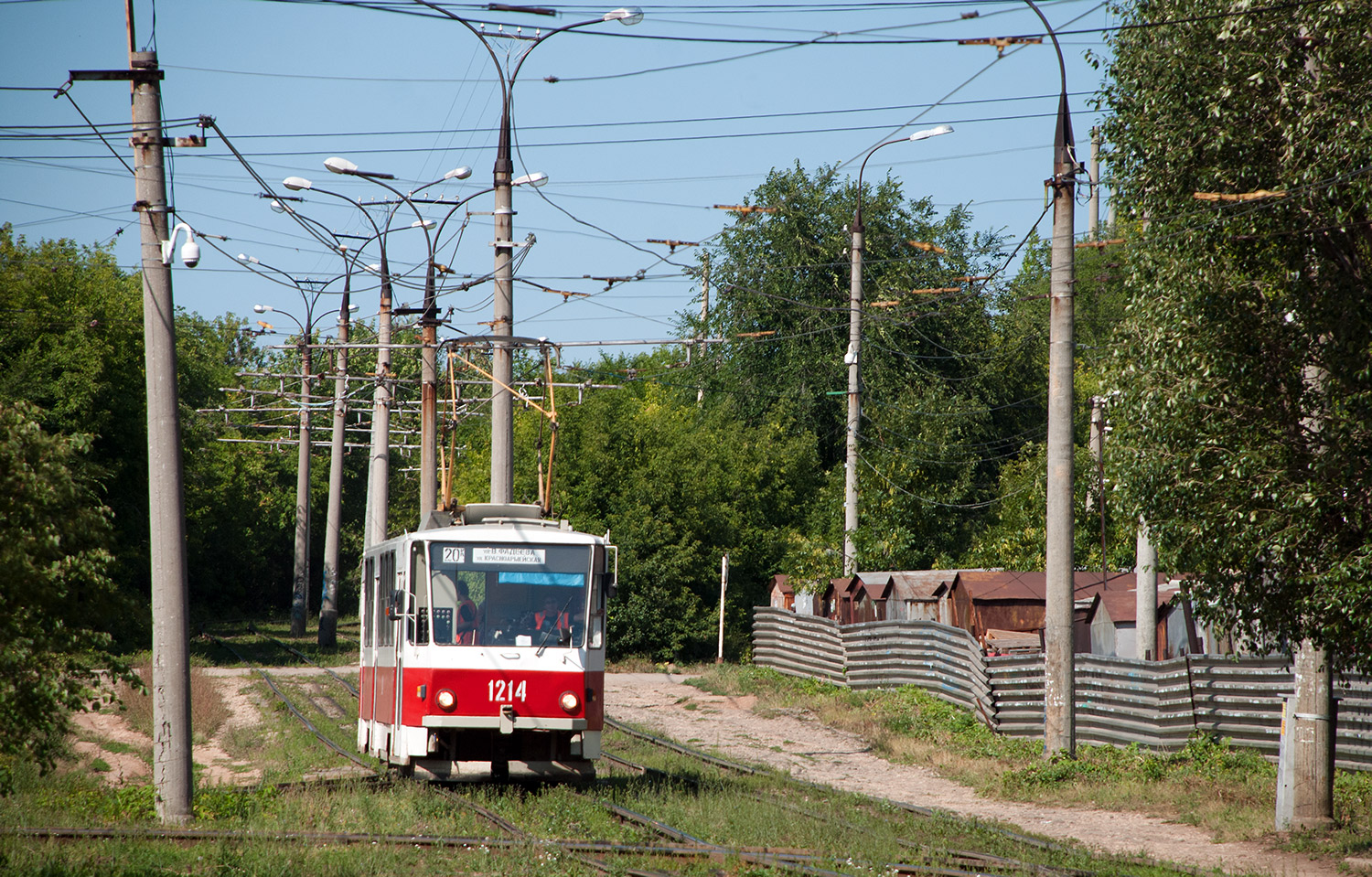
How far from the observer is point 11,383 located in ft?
107

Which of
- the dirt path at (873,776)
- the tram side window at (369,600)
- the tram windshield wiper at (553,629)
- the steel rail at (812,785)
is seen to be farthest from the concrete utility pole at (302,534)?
the tram windshield wiper at (553,629)

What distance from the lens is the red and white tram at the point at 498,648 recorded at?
13.8 metres

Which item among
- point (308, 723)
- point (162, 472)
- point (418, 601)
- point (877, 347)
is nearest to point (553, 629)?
point (418, 601)

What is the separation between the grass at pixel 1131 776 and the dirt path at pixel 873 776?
304mm

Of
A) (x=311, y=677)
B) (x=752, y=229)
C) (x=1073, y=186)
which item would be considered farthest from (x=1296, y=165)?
(x=752, y=229)

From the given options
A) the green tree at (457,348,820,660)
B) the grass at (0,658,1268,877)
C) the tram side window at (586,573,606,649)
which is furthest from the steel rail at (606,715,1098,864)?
the green tree at (457,348,820,660)

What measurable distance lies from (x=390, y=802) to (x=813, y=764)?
767cm

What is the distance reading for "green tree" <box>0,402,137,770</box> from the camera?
9695 millimetres

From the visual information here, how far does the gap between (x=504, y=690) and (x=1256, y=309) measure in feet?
27.4

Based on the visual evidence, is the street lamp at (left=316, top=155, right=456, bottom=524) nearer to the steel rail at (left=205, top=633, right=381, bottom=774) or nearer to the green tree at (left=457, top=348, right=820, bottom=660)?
the steel rail at (left=205, top=633, right=381, bottom=774)

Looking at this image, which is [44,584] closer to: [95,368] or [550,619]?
[550,619]

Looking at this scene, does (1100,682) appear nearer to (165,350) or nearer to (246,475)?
(165,350)

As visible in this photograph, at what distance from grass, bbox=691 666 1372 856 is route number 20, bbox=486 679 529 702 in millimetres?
6184

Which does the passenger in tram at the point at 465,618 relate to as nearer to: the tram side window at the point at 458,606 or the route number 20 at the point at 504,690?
the tram side window at the point at 458,606
